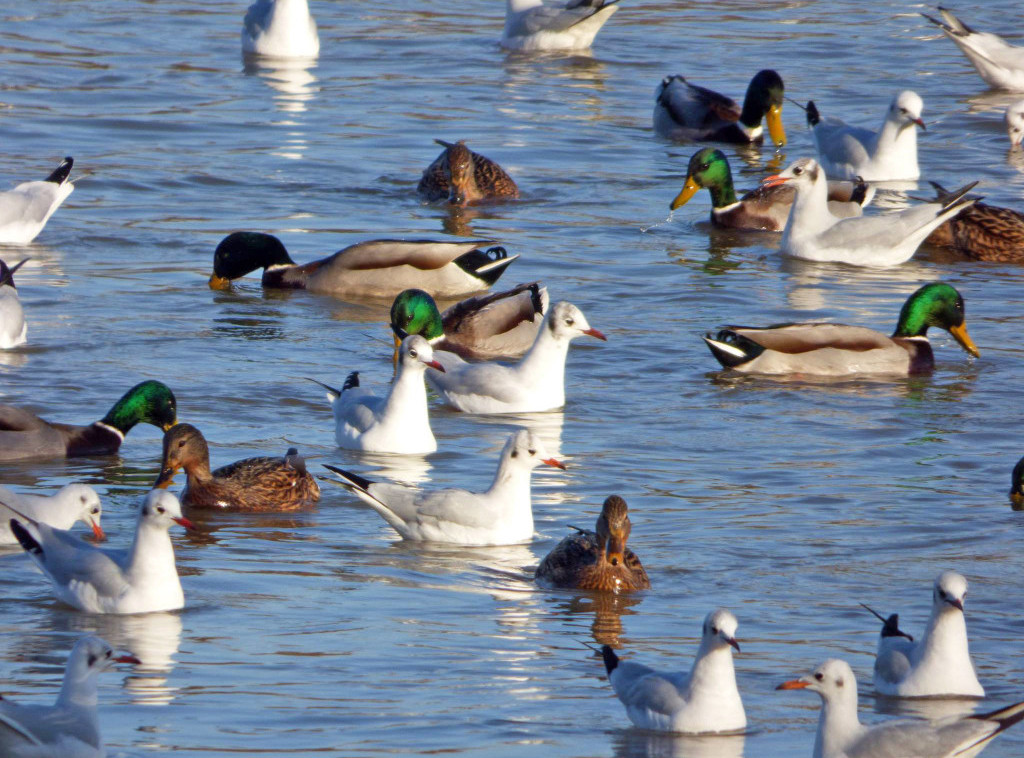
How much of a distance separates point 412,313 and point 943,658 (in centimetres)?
686

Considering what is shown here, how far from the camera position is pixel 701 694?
7145 mm

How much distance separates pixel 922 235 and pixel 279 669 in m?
9.97

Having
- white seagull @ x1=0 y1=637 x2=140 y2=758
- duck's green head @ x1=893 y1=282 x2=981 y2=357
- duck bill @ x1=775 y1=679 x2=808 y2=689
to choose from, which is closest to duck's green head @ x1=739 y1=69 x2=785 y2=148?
duck's green head @ x1=893 y1=282 x2=981 y2=357

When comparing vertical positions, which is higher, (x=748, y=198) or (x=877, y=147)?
(x=877, y=147)

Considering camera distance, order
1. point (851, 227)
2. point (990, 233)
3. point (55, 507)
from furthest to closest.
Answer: point (990, 233) < point (851, 227) < point (55, 507)

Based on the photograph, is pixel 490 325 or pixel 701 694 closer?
pixel 701 694

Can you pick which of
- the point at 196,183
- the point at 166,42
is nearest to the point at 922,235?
the point at 196,183

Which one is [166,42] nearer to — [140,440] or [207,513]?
[140,440]

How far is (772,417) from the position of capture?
484 inches

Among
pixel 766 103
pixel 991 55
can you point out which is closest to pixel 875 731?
pixel 766 103

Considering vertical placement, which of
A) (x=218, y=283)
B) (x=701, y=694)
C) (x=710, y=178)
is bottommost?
(x=218, y=283)

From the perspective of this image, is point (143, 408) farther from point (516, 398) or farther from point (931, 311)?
point (931, 311)

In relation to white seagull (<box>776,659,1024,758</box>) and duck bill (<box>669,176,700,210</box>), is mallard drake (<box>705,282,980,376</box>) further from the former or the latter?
white seagull (<box>776,659,1024,758</box>)

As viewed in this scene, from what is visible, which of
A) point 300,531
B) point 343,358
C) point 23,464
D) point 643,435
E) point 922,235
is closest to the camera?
point 300,531
